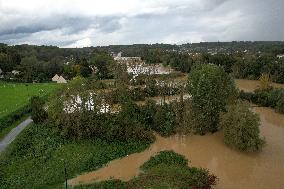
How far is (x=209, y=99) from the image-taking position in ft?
136

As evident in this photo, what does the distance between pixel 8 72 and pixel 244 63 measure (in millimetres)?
54489

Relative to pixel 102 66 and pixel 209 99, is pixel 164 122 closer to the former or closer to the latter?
pixel 209 99

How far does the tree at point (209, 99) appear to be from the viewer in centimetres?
4119

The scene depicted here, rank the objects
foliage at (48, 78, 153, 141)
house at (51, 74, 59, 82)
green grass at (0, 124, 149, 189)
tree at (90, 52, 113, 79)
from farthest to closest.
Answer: house at (51, 74, 59, 82) → tree at (90, 52, 113, 79) → foliage at (48, 78, 153, 141) → green grass at (0, 124, 149, 189)

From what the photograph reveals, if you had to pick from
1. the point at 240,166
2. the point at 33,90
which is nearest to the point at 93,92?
the point at 240,166

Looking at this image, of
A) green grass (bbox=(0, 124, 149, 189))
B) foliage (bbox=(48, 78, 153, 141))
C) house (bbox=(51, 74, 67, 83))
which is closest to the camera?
green grass (bbox=(0, 124, 149, 189))

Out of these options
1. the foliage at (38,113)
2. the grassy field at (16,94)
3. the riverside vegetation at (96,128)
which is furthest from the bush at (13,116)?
the riverside vegetation at (96,128)

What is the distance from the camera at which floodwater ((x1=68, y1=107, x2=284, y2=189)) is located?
30.4 meters

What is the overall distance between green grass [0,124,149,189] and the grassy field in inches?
450

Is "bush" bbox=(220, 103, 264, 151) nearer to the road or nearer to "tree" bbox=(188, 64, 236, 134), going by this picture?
"tree" bbox=(188, 64, 236, 134)

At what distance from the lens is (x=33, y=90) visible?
70312mm

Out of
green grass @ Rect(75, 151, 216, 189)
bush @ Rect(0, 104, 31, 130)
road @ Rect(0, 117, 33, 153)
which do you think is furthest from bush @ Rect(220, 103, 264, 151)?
bush @ Rect(0, 104, 31, 130)

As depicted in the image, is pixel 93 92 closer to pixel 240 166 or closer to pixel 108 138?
pixel 108 138

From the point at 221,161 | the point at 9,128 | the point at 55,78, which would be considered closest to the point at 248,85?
the point at 55,78
